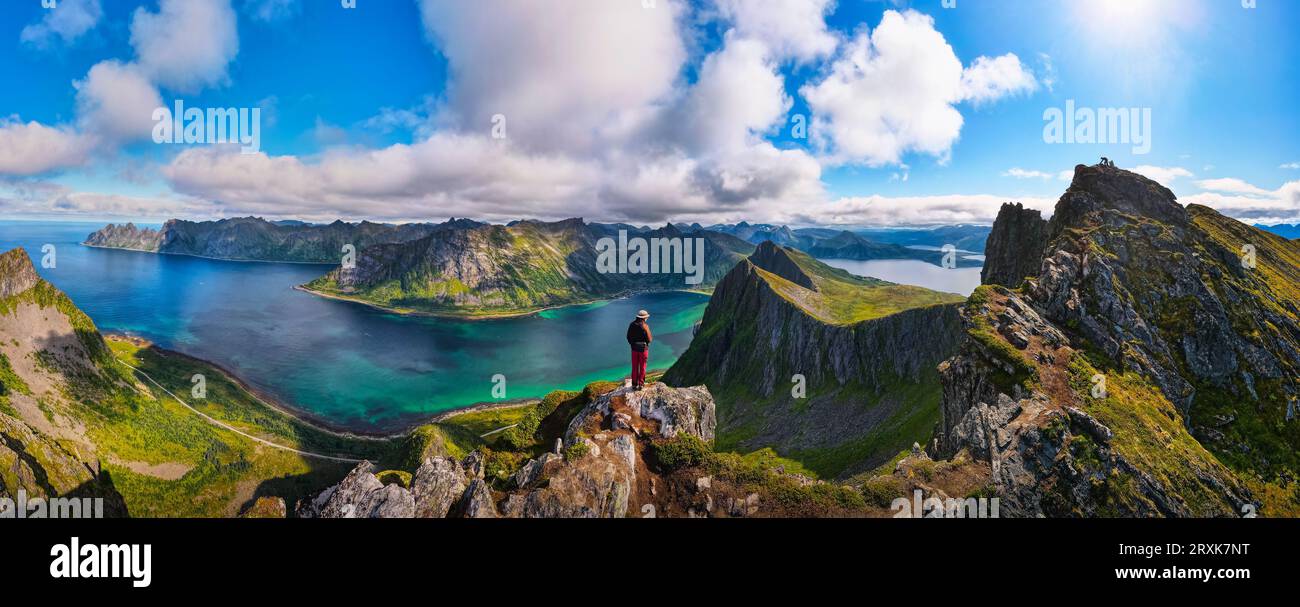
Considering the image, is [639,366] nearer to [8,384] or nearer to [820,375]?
[820,375]

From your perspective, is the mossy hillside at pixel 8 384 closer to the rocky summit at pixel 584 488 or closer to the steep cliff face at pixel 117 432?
the steep cliff face at pixel 117 432

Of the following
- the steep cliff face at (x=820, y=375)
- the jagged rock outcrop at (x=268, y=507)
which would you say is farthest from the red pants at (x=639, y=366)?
the steep cliff face at (x=820, y=375)

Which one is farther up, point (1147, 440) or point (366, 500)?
point (1147, 440)

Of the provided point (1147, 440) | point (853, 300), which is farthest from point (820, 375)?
point (853, 300)

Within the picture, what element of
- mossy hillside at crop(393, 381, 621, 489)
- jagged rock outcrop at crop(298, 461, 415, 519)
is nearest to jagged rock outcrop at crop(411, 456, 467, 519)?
jagged rock outcrop at crop(298, 461, 415, 519)

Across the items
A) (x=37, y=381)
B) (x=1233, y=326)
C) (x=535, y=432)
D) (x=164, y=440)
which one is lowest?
(x=164, y=440)
